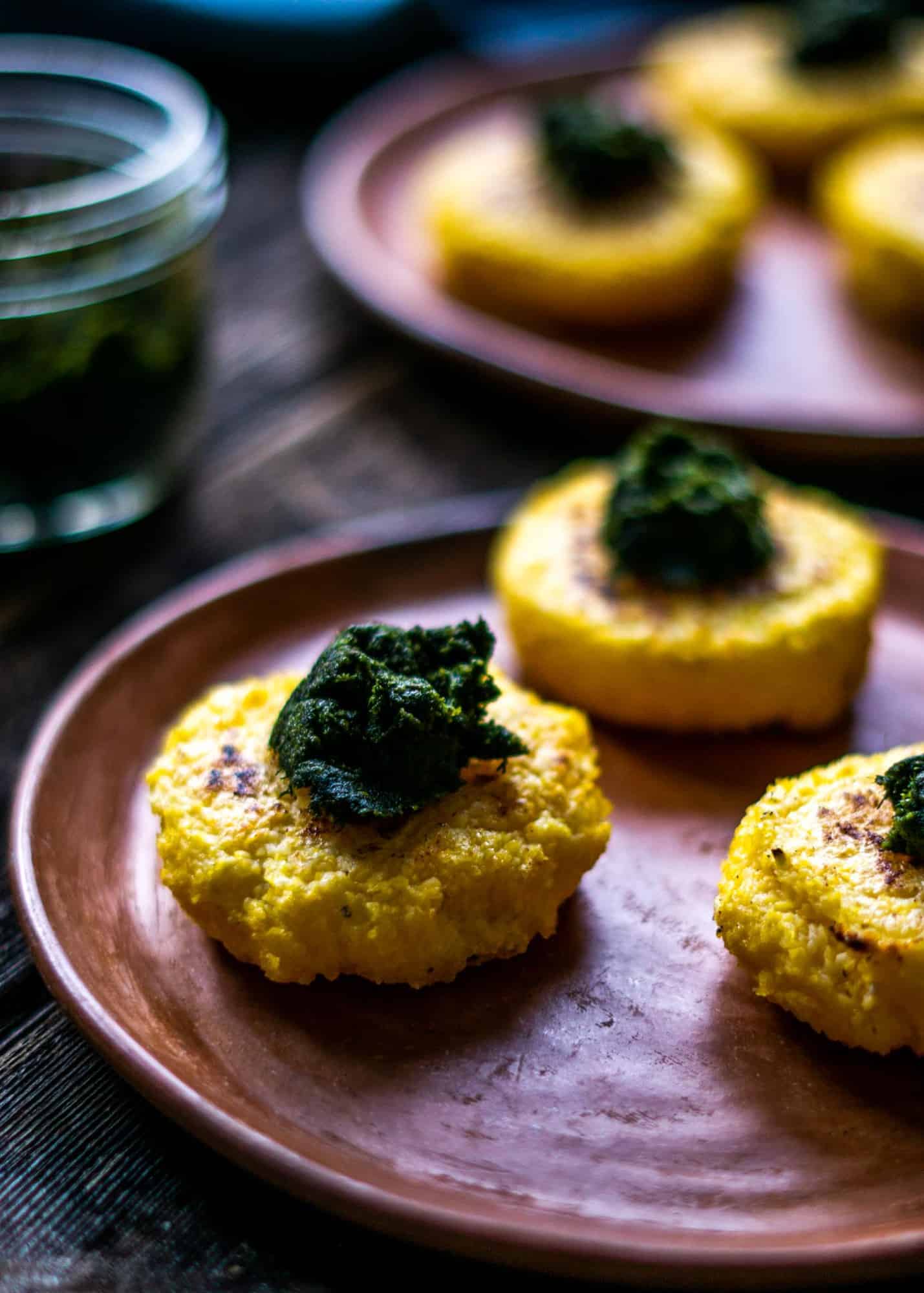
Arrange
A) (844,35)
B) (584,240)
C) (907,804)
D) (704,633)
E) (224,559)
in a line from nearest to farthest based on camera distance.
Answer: (907,804) < (704,633) < (224,559) < (584,240) < (844,35)

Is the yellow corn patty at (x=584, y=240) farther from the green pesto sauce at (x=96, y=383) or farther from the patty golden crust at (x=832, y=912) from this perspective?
the patty golden crust at (x=832, y=912)

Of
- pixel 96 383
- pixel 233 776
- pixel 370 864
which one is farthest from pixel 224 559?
pixel 370 864

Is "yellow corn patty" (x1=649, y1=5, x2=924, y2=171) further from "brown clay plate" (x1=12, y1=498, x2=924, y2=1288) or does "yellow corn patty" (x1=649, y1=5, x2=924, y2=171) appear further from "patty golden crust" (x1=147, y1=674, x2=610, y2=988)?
"patty golden crust" (x1=147, y1=674, x2=610, y2=988)

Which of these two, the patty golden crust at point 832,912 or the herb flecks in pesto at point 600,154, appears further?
the herb flecks in pesto at point 600,154

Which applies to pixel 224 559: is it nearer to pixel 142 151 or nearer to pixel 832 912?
pixel 142 151

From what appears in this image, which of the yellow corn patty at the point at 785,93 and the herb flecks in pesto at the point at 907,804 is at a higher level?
the yellow corn patty at the point at 785,93

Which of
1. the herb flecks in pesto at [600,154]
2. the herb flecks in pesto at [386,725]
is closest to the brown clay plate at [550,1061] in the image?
the herb flecks in pesto at [386,725]

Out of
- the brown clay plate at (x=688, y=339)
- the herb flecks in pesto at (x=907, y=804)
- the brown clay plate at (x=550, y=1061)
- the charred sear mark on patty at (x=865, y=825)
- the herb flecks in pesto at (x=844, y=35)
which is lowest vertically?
the brown clay plate at (x=550, y=1061)

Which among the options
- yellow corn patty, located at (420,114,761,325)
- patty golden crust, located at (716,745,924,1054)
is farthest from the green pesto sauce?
patty golden crust, located at (716,745,924,1054)
